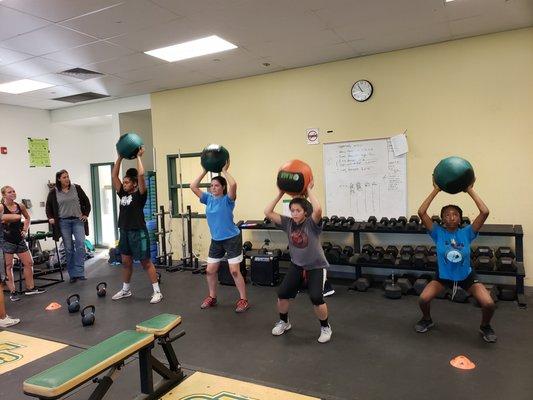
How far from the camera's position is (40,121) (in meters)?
6.84

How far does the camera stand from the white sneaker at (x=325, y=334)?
2881 millimetres

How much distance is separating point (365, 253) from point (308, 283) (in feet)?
5.22

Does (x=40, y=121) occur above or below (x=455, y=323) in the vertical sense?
above

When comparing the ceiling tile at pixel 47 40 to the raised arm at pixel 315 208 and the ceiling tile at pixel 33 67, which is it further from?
the raised arm at pixel 315 208

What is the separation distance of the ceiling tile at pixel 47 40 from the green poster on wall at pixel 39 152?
316 centimetres

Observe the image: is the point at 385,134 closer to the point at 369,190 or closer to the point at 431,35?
the point at 369,190

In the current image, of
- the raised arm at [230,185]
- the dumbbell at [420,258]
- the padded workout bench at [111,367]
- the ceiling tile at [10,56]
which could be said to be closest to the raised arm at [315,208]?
the raised arm at [230,185]

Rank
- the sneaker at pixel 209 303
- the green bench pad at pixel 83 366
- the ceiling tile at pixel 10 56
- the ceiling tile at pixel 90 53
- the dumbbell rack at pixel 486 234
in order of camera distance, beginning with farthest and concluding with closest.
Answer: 1. the ceiling tile at pixel 10 56
2. the ceiling tile at pixel 90 53
3. the sneaker at pixel 209 303
4. the dumbbell rack at pixel 486 234
5. the green bench pad at pixel 83 366

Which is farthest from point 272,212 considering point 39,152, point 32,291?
point 39,152

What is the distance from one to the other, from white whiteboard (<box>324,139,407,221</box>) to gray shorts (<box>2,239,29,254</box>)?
11.0ft

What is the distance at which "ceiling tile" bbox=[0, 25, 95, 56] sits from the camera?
3.45m

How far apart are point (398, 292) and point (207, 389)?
2.20 m

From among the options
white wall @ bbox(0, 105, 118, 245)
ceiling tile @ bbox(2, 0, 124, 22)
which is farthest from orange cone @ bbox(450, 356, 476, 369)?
white wall @ bbox(0, 105, 118, 245)

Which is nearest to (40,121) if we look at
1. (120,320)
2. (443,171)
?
(120,320)
